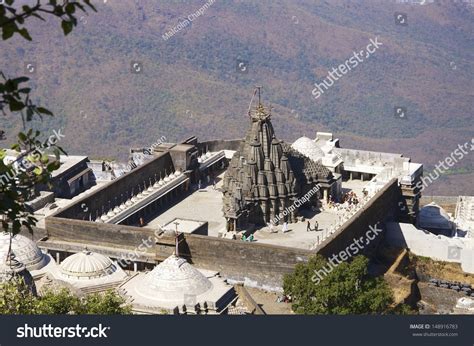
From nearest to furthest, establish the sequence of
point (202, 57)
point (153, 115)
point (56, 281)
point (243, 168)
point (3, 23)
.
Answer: point (3, 23)
point (56, 281)
point (243, 168)
point (153, 115)
point (202, 57)

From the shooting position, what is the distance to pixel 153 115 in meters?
166

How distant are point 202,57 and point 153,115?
31247 millimetres

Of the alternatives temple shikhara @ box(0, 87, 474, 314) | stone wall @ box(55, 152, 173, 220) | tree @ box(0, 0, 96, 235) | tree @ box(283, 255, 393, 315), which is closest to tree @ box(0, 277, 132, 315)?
temple shikhara @ box(0, 87, 474, 314)

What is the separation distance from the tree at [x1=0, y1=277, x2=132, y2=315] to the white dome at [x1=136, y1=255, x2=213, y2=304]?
20.2ft

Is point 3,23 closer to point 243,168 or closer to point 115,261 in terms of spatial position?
point 115,261

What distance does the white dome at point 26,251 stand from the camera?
163 feet

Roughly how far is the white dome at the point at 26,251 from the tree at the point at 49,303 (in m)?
11.3

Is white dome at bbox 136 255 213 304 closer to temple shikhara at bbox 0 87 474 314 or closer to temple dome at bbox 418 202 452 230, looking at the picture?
temple shikhara at bbox 0 87 474 314

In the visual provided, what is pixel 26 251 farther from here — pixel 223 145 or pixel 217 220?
pixel 223 145

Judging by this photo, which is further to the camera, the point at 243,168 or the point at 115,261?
the point at 243,168

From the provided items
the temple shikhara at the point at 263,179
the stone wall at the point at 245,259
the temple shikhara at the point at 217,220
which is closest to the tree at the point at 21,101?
the temple shikhara at the point at 217,220

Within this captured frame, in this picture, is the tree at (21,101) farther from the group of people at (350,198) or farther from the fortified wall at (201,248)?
the group of people at (350,198)

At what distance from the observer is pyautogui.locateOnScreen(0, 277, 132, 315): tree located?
33500 mm

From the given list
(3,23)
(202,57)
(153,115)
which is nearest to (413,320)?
(3,23)
